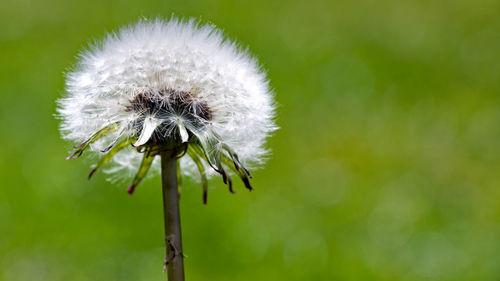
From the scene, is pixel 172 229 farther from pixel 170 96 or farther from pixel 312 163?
pixel 312 163

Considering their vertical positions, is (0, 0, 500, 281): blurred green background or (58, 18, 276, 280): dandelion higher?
(0, 0, 500, 281): blurred green background

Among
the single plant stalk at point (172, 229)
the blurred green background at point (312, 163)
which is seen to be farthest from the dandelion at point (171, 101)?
the blurred green background at point (312, 163)

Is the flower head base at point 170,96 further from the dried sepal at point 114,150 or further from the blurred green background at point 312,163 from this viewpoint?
the blurred green background at point 312,163

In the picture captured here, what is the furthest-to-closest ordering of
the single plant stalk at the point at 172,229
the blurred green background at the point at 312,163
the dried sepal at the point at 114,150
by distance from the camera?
the blurred green background at the point at 312,163 → the dried sepal at the point at 114,150 → the single plant stalk at the point at 172,229

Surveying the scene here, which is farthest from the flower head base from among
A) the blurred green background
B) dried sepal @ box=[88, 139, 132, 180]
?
the blurred green background

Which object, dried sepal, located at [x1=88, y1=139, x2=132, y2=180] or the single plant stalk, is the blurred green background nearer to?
dried sepal, located at [x1=88, y1=139, x2=132, y2=180]

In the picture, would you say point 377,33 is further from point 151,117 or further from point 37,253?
point 151,117

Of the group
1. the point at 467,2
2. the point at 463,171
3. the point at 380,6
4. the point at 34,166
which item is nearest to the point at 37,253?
the point at 34,166

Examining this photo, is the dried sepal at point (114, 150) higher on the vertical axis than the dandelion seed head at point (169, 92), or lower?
A: lower

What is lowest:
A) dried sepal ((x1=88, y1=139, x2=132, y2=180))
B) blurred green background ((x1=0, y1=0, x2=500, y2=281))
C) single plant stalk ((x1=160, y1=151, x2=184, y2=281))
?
single plant stalk ((x1=160, y1=151, x2=184, y2=281))
